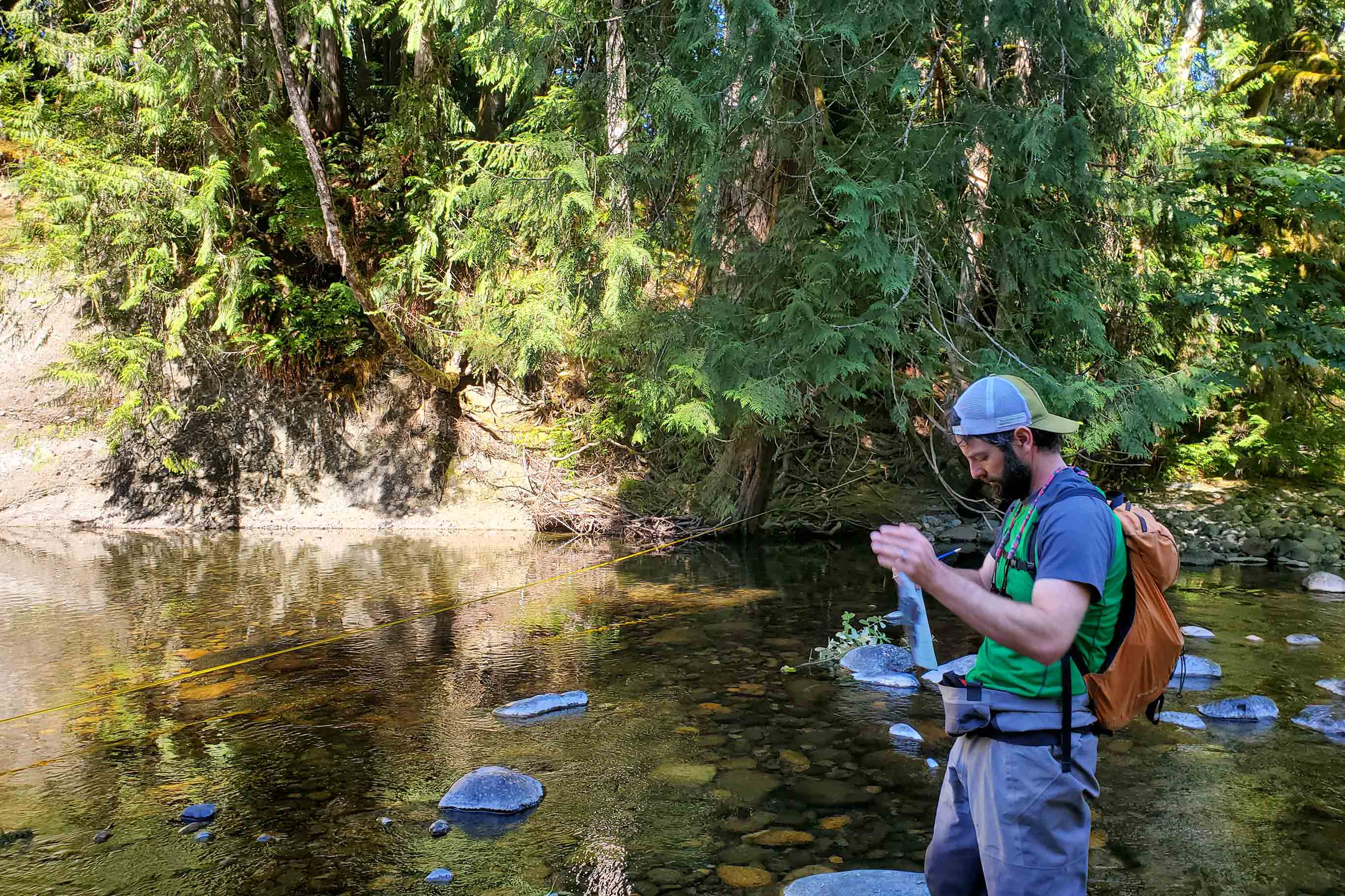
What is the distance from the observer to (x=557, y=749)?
4973 millimetres

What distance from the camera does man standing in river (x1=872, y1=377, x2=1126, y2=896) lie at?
2057mm

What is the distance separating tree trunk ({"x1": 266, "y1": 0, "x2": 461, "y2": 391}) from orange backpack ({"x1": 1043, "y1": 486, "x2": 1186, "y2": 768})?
485 inches

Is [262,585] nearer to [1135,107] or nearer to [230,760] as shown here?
[230,760]

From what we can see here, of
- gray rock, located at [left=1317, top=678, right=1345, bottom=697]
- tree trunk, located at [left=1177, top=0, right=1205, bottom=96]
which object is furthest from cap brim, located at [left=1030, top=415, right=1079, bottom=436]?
tree trunk, located at [left=1177, top=0, right=1205, bottom=96]

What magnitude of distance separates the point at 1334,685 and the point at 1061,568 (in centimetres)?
508

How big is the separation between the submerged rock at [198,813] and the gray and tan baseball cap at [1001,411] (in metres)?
3.64

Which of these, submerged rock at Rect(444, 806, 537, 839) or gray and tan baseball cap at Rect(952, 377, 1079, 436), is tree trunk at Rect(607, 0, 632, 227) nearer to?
submerged rock at Rect(444, 806, 537, 839)

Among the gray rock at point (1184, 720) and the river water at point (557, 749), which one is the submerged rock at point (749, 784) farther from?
the gray rock at point (1184, 720)

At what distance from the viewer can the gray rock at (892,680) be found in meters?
6.06

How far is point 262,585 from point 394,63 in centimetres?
1112

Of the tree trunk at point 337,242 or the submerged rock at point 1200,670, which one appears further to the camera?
the tree trunk at point 337,242

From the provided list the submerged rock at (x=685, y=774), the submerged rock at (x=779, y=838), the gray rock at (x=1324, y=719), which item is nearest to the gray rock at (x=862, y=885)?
the submerged rock at (x=779, y=838)

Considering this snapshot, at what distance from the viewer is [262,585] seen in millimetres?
9664

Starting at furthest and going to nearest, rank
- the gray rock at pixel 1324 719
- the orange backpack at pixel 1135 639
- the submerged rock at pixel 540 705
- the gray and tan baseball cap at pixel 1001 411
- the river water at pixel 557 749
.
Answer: the submerged rock at pixel 540 705
the gray rock at pixel 1324 719
the river water at pixel 557 749
the gray and tan baseball cap at pixel 1001 411
the orange backpack at pixel 1135 639
